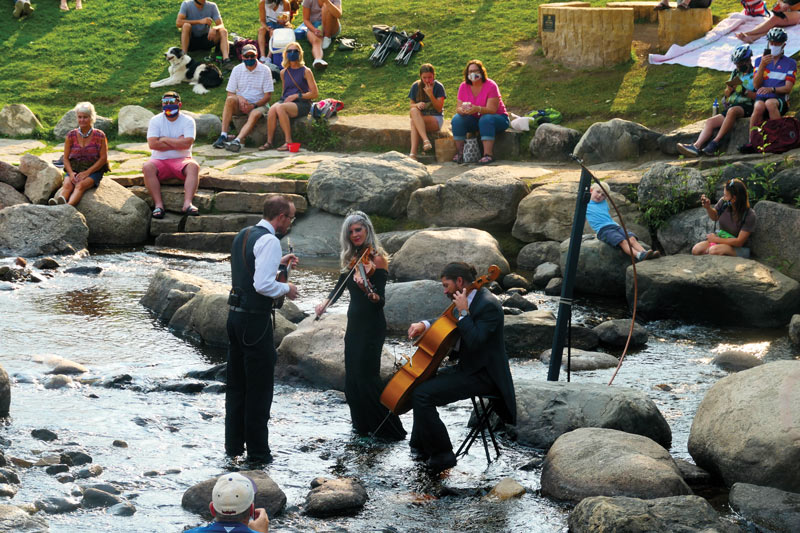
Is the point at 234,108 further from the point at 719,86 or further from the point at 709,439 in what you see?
the point at 709,439

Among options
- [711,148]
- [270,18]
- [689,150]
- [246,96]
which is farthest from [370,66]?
[711,148]

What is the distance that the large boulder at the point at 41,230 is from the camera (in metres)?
14.1

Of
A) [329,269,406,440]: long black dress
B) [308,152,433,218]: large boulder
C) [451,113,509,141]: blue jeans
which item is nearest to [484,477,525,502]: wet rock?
[329,269,406,440]: long black dress

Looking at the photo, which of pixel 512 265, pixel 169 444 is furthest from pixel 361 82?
pixel 169 444

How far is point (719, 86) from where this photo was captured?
665 inches

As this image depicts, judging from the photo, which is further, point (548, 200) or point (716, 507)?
point (548, 200)

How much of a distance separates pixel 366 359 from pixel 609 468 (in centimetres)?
211

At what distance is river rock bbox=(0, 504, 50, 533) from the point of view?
20.8 feet

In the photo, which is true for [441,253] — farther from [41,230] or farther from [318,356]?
[41,230]

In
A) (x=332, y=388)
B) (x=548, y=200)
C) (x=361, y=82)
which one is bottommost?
(x=332, y=388)

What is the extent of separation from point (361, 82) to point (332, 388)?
11369mm

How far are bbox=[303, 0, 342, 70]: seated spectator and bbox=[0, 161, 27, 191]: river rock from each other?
661 cm

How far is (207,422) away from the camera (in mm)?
8625

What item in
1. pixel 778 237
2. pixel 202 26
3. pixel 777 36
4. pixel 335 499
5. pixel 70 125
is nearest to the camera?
pixel 335 499
